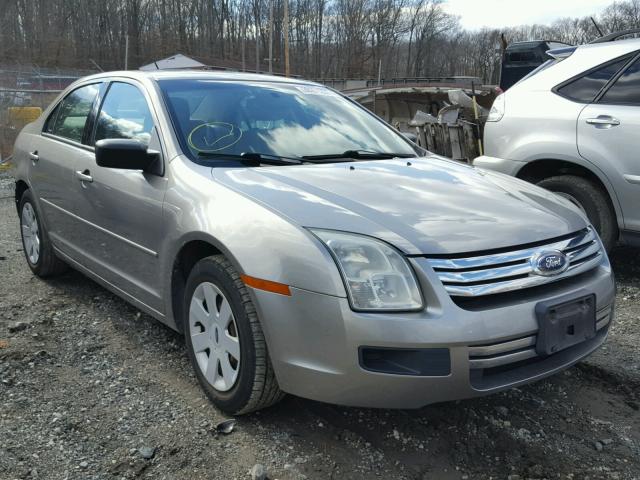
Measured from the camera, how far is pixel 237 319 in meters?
2.35

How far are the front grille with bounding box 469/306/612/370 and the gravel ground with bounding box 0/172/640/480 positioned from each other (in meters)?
0.47

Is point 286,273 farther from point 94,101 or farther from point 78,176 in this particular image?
point 94,101

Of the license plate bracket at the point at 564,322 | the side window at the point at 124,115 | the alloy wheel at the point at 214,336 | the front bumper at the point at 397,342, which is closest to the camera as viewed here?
the front bumper at the point at 397,342

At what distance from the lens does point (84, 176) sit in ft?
11.5

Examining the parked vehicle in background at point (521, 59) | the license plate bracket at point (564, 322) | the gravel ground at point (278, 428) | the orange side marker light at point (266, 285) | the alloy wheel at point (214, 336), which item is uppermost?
the parked vehicle in background at point (521, 59)

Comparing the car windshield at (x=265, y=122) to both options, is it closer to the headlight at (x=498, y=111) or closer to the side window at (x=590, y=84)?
the headlight at (x=498, y=111)

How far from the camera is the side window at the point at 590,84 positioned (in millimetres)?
4516

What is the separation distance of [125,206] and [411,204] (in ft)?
5.21

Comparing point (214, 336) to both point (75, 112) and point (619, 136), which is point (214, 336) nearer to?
point (75, 112)

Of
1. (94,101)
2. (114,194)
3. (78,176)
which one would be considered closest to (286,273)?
(114,194)

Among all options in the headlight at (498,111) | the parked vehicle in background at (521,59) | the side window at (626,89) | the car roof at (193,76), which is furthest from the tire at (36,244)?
the parked vehicle in background at (521,59)

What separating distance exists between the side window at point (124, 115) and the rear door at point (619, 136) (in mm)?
3258

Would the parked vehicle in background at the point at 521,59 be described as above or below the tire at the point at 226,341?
above

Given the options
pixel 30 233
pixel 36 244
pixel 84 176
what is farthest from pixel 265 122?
pixel 30 233
